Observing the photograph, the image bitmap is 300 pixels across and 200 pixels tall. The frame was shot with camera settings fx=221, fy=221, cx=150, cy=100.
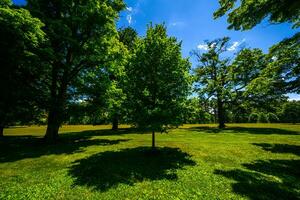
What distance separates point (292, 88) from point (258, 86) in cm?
231

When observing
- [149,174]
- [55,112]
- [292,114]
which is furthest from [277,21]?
[292,114]

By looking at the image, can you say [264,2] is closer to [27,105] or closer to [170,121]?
[170,121]

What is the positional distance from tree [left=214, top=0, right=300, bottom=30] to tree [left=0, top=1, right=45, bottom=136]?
13.3 m

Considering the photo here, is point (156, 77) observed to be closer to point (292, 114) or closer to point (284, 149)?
point (284, 149)

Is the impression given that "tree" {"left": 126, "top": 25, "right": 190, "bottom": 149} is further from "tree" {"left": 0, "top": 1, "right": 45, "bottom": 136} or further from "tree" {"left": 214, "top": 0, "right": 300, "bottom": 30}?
"tree" {"left": 0, "top": 1, "right": 45, "bottom": 136}

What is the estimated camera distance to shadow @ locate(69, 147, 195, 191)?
10.6 metres

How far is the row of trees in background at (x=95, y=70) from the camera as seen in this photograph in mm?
15062

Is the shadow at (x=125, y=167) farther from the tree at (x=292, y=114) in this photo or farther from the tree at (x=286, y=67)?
the tree at (x=292, y=114)

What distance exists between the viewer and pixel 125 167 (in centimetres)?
1266

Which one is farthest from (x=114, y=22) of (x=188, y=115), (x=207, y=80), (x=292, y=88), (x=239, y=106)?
(x=239, y=106)

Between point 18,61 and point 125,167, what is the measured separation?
1232cm

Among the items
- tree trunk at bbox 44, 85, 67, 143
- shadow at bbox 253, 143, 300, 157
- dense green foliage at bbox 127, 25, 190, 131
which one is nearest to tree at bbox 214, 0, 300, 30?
dense green foliage at bbox 127, 25, 190, 131

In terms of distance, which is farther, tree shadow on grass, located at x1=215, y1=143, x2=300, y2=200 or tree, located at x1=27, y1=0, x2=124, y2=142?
tree, located at x1=27, y1=0, x2=124, y2=142

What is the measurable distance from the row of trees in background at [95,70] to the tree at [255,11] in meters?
0.07
